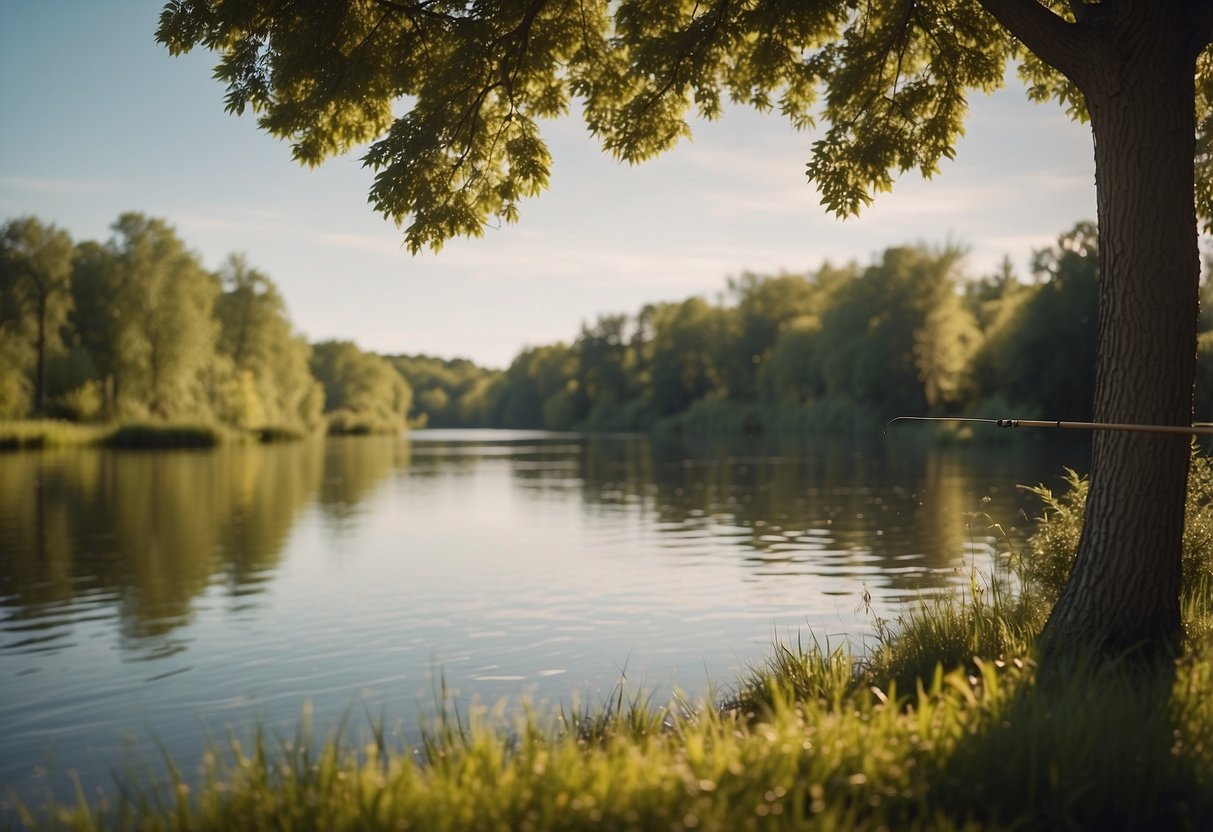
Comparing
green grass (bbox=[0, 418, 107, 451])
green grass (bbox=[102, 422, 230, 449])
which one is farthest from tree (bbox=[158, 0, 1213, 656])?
green grass (bbox=[102, 422, 230, 449])

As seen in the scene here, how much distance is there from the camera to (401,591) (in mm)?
13250

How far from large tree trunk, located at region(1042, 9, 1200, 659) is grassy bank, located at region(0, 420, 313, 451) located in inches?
1831

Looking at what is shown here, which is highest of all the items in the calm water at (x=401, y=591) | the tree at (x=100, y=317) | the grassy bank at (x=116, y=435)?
the tree at (x=100, y=317)

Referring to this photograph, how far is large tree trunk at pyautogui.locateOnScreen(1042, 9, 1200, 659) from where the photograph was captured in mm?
6102

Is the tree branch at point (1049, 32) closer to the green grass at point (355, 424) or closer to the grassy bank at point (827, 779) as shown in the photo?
the grassy bank at point (827, 779)

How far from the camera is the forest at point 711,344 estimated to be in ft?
162

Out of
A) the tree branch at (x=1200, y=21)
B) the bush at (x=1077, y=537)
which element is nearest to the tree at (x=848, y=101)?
the tree branch at (x=1200, y=21)

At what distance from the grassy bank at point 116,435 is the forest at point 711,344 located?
1.12m

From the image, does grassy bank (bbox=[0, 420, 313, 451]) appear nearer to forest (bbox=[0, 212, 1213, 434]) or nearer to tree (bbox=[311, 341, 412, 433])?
forest (bbox=[0, 212, 1213, 434])

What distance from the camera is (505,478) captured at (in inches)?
1379

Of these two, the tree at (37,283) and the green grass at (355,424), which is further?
the green grass at (355,424)

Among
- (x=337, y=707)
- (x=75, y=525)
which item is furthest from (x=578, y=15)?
(x=75, y=525)

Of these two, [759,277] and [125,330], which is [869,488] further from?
[759,277]

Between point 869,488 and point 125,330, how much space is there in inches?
1615
